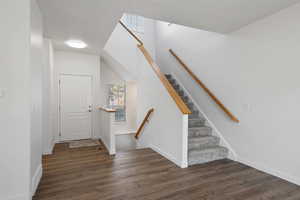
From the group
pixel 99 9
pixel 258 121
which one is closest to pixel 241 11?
pixel 258 121

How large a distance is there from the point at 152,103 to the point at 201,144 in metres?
1.48

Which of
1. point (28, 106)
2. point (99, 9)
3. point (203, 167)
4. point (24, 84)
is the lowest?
point (203, 167)

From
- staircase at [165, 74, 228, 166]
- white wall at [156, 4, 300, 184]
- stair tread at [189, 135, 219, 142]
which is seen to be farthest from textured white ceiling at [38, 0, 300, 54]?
stair tread at [189, 135, 219, 142]

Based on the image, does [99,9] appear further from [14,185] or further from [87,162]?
[87,162]

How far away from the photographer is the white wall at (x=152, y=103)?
2863 mm

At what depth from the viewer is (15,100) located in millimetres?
1730

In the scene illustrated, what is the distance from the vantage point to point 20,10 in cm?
172

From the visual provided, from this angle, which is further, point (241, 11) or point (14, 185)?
point (241, 11)

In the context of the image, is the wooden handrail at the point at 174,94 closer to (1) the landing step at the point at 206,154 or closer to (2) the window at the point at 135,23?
(1) the landing step at the point at 206,154

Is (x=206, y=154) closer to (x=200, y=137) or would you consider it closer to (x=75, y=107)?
(x=200, y=137)

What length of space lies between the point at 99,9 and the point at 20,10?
98 cm

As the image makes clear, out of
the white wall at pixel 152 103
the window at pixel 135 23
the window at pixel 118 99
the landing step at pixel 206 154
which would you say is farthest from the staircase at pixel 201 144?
the window at pixel 135 23

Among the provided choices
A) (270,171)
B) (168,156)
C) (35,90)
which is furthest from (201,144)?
(35,90)

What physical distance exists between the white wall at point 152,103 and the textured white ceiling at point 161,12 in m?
1.46
